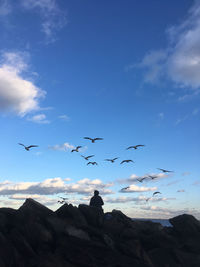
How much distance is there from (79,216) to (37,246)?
529cm

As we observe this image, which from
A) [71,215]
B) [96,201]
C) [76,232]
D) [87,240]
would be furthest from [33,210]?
[96,201]

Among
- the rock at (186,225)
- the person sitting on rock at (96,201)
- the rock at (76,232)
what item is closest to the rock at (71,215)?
the rock at (76,232)

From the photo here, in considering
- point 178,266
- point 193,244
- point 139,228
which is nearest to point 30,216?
point 139,228

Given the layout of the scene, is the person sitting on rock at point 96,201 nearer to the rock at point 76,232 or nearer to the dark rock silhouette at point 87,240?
the dark rock silhouette at point 87,240

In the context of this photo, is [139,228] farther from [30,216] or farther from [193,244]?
[30,216]

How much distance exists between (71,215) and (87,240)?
164 inches

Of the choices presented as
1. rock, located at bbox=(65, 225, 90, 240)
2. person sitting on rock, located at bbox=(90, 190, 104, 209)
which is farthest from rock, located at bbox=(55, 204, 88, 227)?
person sitting on rock, located at bbox=(90, 190, 104, 209)

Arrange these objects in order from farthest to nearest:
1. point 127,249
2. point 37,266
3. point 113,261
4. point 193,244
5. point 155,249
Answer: point 193,244 → point 155,249 → point 127,249 → point 113,261 → point 37,266

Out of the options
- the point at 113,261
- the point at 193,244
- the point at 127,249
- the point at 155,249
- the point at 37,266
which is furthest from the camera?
the point at 193,244

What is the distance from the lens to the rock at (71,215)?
2647 cm

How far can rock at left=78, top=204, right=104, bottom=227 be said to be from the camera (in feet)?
91.1

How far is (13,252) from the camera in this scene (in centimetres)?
2156

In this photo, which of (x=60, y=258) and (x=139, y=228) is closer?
(x=60, y=258)

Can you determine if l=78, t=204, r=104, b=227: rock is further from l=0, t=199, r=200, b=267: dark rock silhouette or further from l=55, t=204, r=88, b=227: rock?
l=55, t=204, r=88, b=227: rock
